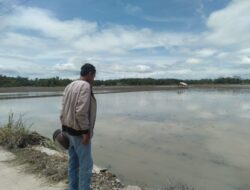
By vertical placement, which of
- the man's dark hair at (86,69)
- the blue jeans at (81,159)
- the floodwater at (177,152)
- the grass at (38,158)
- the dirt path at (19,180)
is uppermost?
the man's dark hair at (86,69)

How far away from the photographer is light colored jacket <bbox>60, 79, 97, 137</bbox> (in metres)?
3.18

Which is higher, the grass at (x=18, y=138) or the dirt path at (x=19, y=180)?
the grass at (x=18, y=138)

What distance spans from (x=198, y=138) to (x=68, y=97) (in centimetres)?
713

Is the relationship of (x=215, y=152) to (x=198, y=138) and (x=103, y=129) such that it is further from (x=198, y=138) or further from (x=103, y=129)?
(x=103, y=129)

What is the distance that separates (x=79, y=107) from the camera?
10.4 feet

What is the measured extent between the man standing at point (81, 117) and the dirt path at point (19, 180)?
101 cm

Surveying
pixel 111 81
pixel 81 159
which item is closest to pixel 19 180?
pixel 81 159

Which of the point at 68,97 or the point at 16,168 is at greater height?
the point at 68,97

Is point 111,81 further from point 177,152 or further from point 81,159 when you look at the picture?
point 81,159

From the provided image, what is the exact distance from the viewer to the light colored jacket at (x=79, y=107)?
10.4 feet

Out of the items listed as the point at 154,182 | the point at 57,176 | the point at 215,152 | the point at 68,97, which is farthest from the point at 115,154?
the point at 68,97

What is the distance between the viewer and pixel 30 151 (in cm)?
608

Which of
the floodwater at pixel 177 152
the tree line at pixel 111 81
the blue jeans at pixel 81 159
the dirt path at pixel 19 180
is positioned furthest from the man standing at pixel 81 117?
the tree line at pixel 111 81

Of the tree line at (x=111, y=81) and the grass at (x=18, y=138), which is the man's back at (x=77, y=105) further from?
the tree line at (x=111, y=81)
